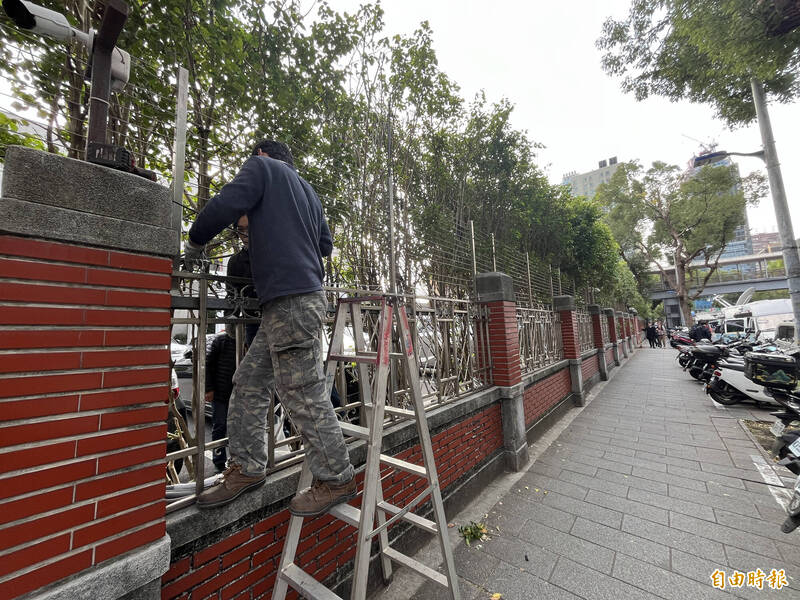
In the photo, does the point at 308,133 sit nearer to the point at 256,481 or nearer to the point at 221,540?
the point at 256,481

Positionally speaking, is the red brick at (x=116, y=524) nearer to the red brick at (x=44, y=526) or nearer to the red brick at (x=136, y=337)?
the red brick at (x=44, y=526)

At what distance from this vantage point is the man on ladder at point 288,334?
165cm

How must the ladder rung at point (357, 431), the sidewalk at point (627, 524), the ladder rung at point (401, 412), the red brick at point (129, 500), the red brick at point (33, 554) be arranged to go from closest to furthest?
1. the red brick at point (33, 554)
2. the red brick at point (129, 500)
3. the ladder rung at point (357, 431)
4. the ladder rung at point (401, 412)
5. the sidewalk at point (627, 524)

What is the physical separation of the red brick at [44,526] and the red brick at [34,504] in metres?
0.02

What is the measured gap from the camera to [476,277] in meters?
4.60

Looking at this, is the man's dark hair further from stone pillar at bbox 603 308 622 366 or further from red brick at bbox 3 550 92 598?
stone pillar at bbox 603 308 622 366

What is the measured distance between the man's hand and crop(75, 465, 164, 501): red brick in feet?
3.25

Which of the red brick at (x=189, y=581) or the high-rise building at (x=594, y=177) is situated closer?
the red brick at (x=189, y=581)

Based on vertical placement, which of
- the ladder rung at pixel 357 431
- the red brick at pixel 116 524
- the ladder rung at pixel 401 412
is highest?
the ladder rung at pixel 401 412

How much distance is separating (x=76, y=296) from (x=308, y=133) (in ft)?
7.12

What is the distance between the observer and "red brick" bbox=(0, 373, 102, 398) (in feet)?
3.44

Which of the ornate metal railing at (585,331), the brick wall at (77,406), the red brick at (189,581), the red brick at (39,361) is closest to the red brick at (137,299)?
the brick wall at (77,406)

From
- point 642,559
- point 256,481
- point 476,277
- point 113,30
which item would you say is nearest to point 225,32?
point 113,30

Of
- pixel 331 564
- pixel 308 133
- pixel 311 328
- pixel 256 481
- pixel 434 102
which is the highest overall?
pixel 434 102
